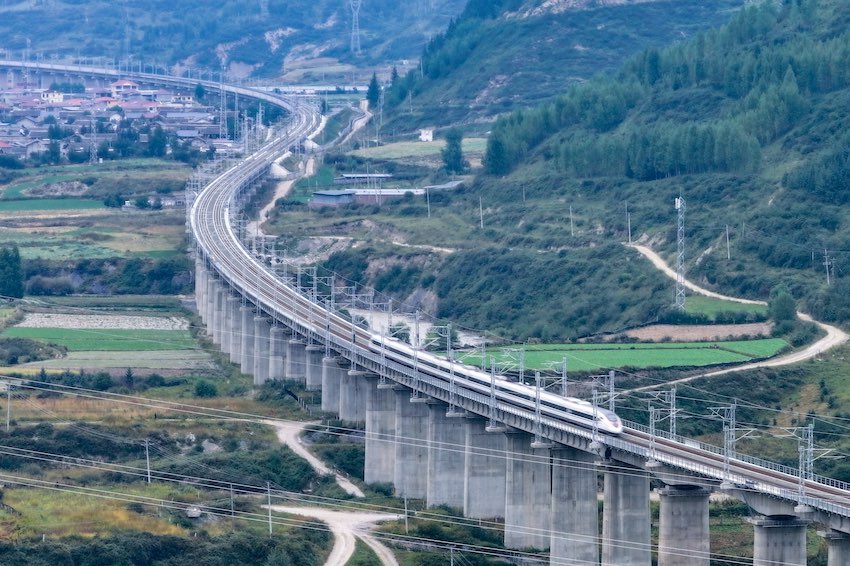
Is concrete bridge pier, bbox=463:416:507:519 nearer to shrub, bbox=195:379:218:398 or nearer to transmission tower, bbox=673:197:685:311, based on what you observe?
shrub, bbox=195:379:218:398

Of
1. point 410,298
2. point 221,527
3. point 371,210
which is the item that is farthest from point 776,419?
point 371,210

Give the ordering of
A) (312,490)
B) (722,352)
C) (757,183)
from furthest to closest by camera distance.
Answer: (757,183), (722,352), (312,490)

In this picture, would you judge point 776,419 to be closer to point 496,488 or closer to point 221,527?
point 496,488

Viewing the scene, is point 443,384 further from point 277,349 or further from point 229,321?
point 229,321

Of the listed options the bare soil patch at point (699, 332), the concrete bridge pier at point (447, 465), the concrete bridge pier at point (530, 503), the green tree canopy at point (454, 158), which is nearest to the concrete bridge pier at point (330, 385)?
the bare soil patch at point (699, 332)

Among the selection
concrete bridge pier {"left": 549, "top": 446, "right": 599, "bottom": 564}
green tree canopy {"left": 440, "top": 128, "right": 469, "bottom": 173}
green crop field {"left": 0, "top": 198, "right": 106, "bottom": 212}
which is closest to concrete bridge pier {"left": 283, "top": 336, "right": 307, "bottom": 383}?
concrete bridge pier {"left": 549, "top": 446, "right": 599, "bottom": 564}

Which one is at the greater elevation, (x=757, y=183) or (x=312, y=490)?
(x=757, y=183)

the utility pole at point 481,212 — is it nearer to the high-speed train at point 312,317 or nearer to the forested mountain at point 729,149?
the forested mountain at point 729,149
